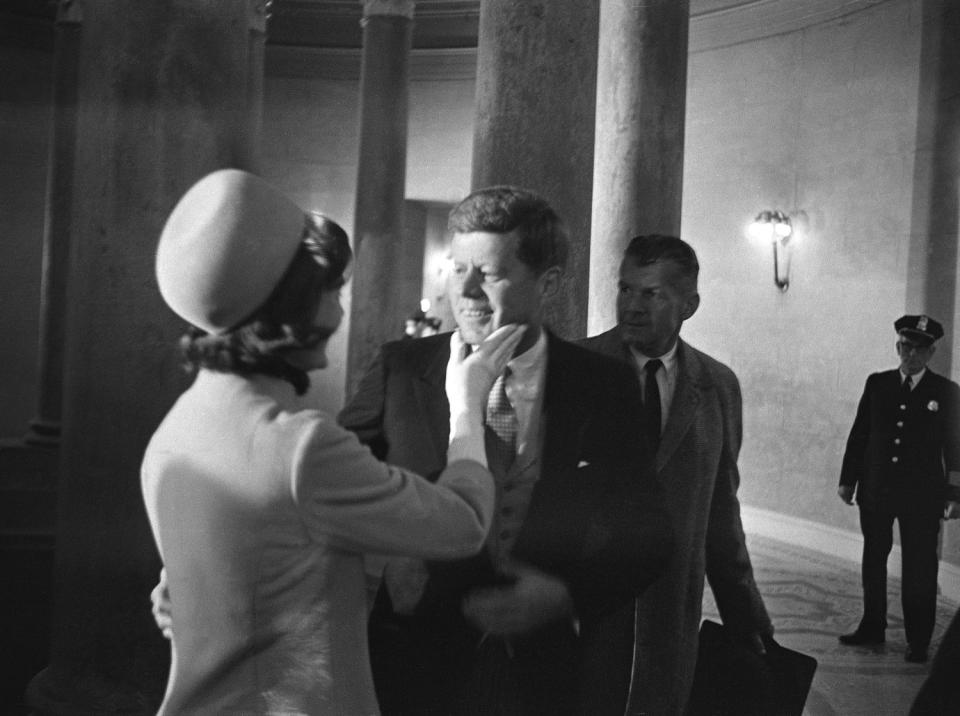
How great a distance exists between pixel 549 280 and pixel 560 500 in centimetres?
50

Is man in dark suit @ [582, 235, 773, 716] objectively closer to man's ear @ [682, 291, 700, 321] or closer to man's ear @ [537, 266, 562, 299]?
man's ear @ [682, 291, 700, 321]

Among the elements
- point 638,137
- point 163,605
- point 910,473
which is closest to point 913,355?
point 910,473

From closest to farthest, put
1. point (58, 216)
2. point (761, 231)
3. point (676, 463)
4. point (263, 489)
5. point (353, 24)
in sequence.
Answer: point (263, 489) → point (676, 463) → point (58, 216) → point (761, 231) → point (353, 24)

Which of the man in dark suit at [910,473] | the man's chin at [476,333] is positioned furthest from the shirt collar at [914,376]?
the man's chin at [476,333]

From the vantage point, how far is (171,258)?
1753 mm

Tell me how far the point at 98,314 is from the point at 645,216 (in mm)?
4438

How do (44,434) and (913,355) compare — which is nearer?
(913,355)

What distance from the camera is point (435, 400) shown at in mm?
2627

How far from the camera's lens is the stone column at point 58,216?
433 inches

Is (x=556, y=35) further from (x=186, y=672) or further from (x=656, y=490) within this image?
(x=186, y=672)

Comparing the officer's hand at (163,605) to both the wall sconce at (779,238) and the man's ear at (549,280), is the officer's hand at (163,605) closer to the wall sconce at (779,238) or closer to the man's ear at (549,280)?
the man's ear at (549,280)

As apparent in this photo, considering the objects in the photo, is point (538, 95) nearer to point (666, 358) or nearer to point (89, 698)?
point (666, 358)

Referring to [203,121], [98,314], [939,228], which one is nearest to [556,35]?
[203,121]

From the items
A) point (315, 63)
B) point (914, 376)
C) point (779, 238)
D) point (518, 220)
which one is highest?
point (315, 63)
